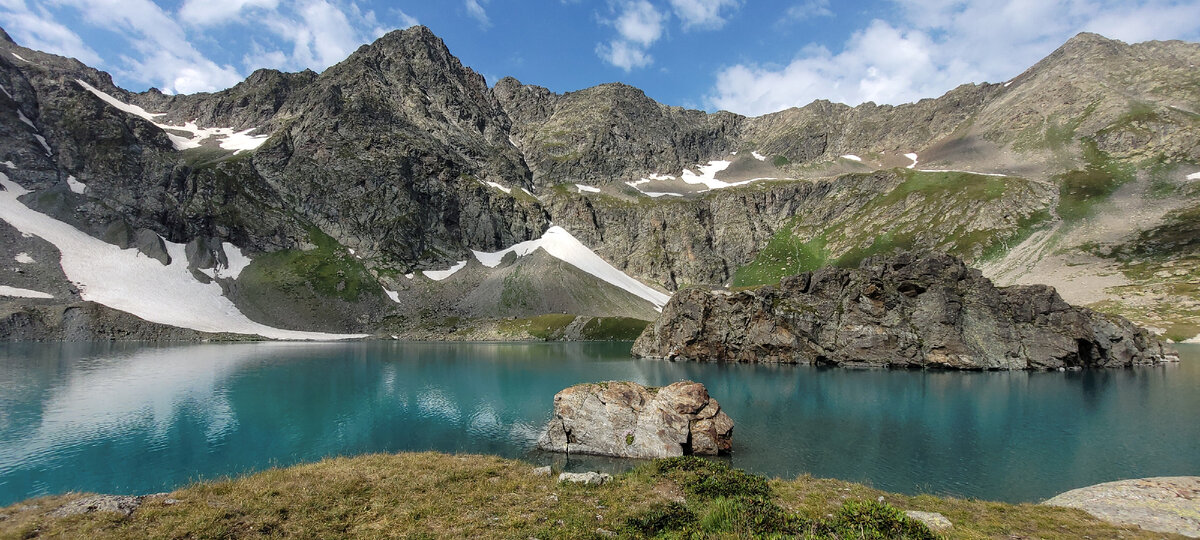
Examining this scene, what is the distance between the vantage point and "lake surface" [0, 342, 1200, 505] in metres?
29.2

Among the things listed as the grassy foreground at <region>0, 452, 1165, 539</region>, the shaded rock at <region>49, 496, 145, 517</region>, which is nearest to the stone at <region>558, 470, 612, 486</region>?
the grassy foreground at <region>0, 452, 1165, 539</region>

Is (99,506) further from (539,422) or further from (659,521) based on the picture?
(539,422)

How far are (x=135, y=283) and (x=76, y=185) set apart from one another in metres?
54.0

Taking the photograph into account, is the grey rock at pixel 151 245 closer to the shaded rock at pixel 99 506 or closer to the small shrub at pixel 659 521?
the shaded rock at pixel 99 506

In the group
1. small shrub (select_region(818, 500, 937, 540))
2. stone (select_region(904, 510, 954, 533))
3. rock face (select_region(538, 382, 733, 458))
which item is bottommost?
rock face (select_region(538, 382, 733, 458))

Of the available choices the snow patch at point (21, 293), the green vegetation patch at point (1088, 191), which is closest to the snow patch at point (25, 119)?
the snow patch at point (21, 293)

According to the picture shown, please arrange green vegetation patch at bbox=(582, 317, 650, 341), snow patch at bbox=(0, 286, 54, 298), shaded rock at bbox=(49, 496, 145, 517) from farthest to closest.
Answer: green vegetation patch at bbox=(582, 317, 650, 341)
snow patch at bbox=(0, 286, 54, 298)
shaded rock at bbox=(49, 496, 145, 517)

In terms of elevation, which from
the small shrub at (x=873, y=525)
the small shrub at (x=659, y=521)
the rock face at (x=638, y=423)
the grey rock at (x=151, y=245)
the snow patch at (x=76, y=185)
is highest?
the snow patch at (x=76, y=185)

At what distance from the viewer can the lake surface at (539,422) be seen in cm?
2923

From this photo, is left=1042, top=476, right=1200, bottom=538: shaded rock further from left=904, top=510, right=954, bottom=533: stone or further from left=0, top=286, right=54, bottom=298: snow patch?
left=0, top=286, right=54, bottom=298: snow patch

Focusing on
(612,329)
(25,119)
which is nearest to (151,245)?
(25,119)

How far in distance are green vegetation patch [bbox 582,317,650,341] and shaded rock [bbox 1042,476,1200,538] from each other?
151 meters

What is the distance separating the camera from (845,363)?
299 ft

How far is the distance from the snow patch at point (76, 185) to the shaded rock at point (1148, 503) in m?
254
